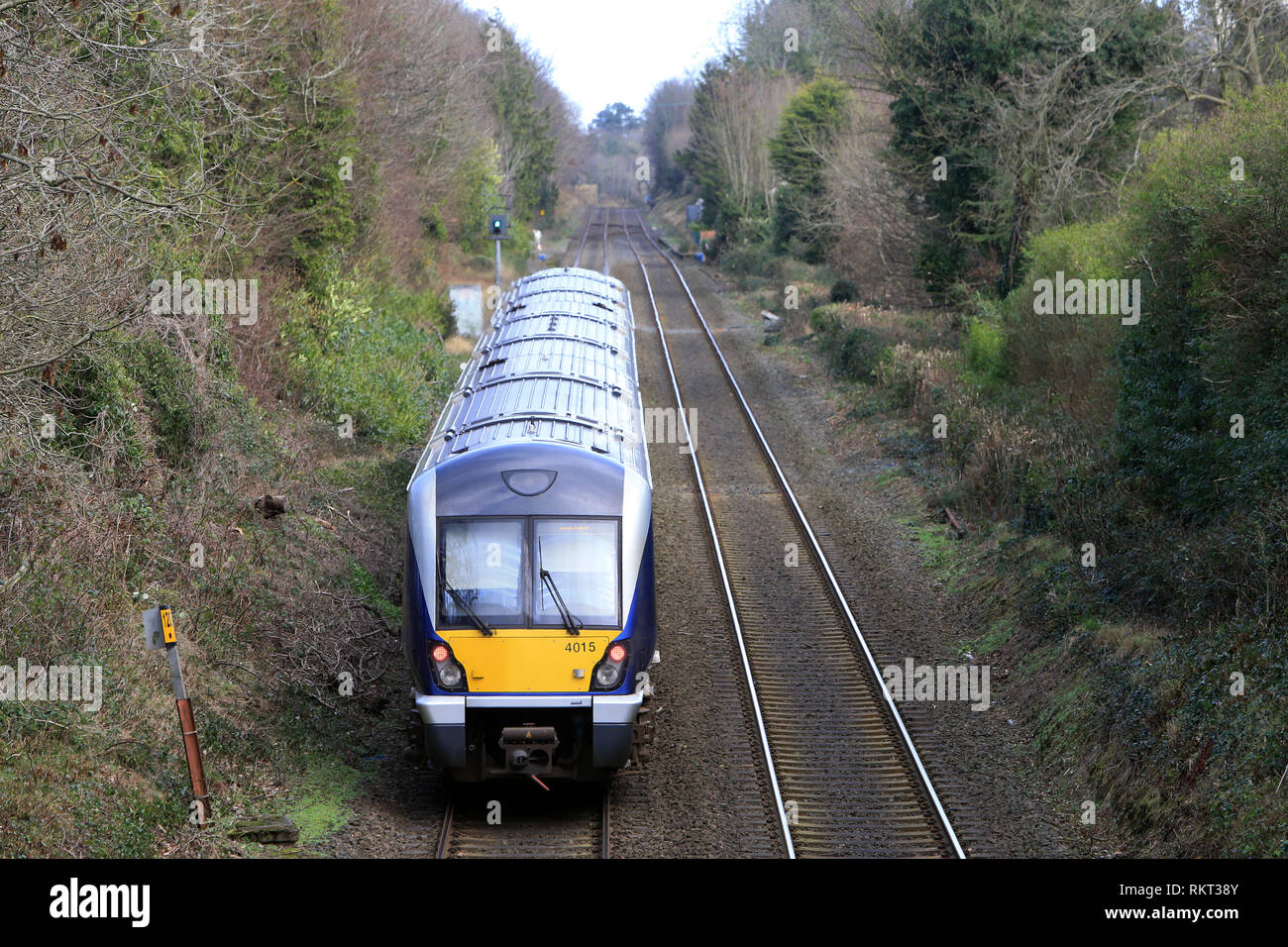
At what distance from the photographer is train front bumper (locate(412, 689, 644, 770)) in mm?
9086

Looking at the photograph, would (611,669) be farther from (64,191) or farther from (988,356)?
(988,356)

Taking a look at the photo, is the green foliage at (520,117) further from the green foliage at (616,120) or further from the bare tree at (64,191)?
the green foliage at (616,120)

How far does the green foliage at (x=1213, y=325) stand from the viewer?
36.3 ft

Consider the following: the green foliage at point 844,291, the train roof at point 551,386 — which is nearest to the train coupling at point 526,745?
the train roof at point 551,386

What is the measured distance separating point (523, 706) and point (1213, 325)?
8023mm

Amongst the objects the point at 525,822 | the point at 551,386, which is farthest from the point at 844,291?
the point at 525,822

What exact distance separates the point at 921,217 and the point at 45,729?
84.5 feet

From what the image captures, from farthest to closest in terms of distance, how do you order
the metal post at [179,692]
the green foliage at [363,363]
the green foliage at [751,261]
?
the green foliage at [751,261], the green foliage at [363,363], the metal post at [179,692]

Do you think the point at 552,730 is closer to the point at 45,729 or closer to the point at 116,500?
Result: the point at 45,729

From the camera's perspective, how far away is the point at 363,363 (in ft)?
69.1

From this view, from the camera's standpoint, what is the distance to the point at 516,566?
948 centimetres

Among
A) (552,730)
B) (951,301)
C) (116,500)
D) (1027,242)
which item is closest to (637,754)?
(552,730)

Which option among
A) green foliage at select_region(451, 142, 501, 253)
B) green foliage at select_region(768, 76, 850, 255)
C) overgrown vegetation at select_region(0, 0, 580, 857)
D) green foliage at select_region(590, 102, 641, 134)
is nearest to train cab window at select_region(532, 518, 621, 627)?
overgrown vegetation at select_region(0, 0, 580, 857)

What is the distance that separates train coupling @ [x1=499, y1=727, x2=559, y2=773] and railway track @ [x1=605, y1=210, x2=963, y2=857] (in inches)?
79.3
